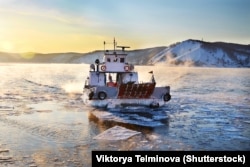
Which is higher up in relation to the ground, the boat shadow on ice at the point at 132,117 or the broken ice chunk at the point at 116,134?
the boat shadow on ice at the point at 132,117

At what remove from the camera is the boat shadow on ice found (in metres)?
21.5

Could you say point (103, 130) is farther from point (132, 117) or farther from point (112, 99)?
point (112, 99)

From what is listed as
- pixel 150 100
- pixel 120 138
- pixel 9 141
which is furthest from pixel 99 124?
pixel 150 100

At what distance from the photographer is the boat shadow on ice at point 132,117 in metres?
21.5

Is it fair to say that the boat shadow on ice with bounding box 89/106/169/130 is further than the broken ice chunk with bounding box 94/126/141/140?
Yes

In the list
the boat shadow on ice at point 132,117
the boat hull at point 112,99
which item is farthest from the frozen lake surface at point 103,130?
the boat hull at point 112,99

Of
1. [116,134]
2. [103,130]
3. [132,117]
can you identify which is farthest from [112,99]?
[116,134]

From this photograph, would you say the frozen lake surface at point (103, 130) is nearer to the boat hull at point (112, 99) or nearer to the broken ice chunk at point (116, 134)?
the broken ice chunk at point (116, 134)

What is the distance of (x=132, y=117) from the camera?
24.0m

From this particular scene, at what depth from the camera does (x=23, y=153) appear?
47.9 ft

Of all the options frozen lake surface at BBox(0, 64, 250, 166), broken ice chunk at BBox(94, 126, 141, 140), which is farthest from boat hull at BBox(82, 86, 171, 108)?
broken ice chunk at BBox(94, 126, 141, 140)

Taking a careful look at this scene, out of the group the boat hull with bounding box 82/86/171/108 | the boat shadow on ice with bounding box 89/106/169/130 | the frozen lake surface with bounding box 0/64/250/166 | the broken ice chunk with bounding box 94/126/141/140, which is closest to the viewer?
the frozen lake surface with bounding box 0/64/250/166

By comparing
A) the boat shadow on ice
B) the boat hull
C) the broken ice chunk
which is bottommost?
the broken ice chunk

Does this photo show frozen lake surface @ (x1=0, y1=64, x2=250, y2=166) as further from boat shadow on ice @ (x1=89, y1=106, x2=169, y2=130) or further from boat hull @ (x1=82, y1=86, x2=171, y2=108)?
boat hull @ (x1=82, y1=86, x2=171, y2=108)
